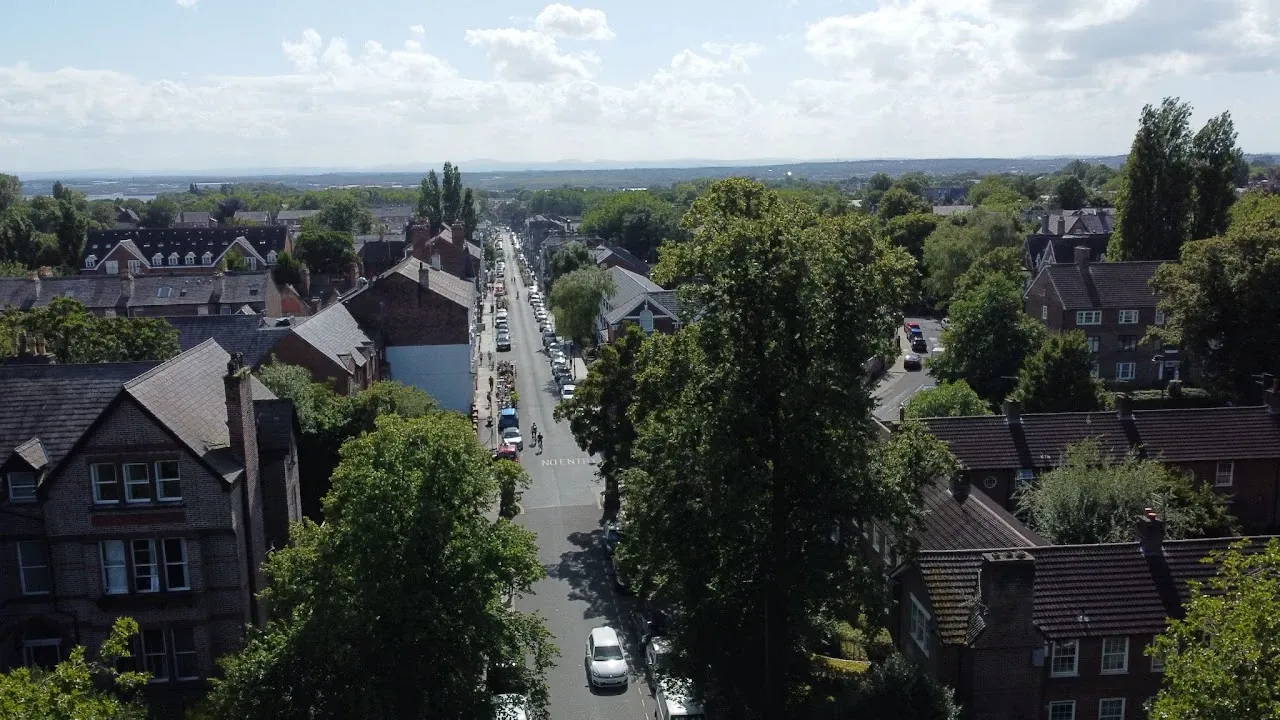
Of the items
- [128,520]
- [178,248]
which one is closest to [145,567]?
[128,520]

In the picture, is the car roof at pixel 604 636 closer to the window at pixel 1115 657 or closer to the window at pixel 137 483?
the window at pixel 137 483

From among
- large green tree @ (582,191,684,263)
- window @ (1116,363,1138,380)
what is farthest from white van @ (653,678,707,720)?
large green tree @ (582,191,684,263)

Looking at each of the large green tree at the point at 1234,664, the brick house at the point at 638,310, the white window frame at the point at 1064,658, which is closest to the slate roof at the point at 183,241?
the brick house at the point at 638,310

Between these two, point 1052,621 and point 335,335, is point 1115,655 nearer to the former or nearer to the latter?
point 1052,621

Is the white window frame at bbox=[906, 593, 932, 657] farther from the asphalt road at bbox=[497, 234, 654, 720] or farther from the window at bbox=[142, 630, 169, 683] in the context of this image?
the window at bbox=[142, 630, 169, 683]

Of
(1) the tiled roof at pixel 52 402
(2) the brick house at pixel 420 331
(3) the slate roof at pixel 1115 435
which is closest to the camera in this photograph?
(1) the tiled roof at pixel 52 402

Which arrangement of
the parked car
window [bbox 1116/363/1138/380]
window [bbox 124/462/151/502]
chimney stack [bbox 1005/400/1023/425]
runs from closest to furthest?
window [bbox 124/462/151/502] → the parked car → chimney stack [bbox 1005/400/1023/425] → window [bbox 1116/363/1138/380]
